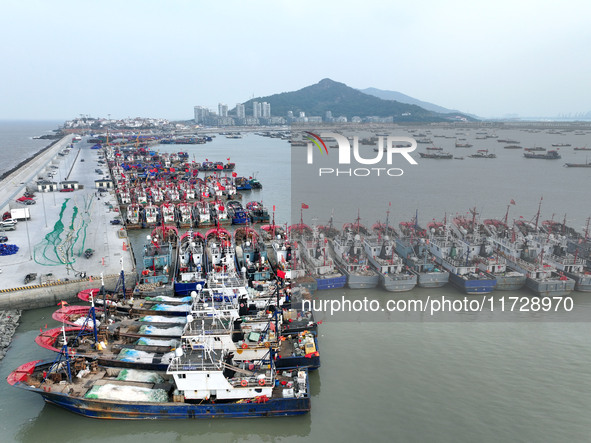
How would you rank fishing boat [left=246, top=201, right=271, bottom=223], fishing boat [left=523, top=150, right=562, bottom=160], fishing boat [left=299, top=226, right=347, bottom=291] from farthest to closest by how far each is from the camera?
Result: fishing boat [left=523, top=150, right=562, bottom=160] → fishing boat [left=246, top=201, right=271, bottom=223] → fishing boat [left=299, top=226, right=347, bottom=291]

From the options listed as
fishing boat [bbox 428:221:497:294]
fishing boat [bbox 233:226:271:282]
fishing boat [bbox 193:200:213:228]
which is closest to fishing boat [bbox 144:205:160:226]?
fishing boat [bbox 193:200:213:228]

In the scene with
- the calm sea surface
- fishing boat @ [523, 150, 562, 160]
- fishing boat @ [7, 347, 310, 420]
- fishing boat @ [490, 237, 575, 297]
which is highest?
fishing boat @ [523, 150, 562, 160]

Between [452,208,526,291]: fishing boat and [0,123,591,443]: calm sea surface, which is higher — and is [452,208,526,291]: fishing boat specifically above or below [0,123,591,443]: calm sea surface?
above

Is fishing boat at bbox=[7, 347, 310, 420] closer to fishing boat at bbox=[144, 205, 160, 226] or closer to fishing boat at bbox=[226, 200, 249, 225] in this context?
fishing boat at bbox=[226, 200, 249, 225]

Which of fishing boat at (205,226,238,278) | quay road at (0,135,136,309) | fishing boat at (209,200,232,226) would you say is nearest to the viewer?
quay road at (0,135,136,309)

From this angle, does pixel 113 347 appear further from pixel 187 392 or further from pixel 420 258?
pixel 420 258

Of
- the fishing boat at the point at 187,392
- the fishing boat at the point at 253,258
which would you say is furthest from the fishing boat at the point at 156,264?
the fishing boat at the point at 187,392

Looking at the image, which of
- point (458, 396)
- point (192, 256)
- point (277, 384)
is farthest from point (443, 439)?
point (192, 256)

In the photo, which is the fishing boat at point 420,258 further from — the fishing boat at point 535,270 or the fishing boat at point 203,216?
the fishing boat at point 203,216
